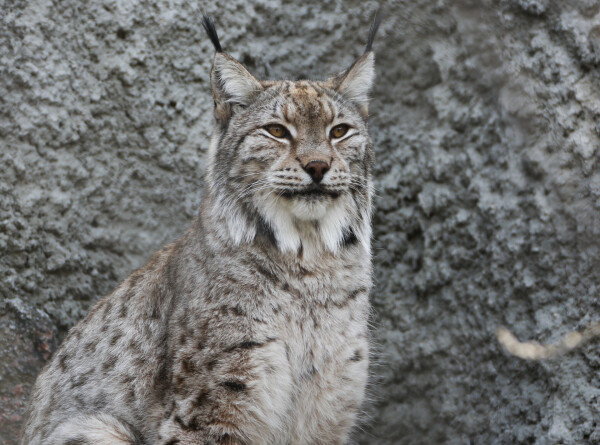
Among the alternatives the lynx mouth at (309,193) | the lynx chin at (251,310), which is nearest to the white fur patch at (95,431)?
the lynx chin at (251,310)

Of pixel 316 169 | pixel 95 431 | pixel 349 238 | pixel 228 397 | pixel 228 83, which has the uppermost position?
pixel 316 169

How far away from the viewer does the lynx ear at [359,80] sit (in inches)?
179

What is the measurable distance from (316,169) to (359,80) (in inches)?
35.8

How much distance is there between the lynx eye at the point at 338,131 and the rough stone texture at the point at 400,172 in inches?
48.7

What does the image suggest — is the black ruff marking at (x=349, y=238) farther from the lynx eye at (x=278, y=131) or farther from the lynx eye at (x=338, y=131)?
the lynx eye at (x=278, y=131)

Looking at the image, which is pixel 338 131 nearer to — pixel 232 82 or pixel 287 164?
pixel 287 164

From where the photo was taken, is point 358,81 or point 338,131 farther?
point 358,81

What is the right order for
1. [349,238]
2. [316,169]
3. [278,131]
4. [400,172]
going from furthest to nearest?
[400,172] < [349,238] < [278,131] < [316,169]

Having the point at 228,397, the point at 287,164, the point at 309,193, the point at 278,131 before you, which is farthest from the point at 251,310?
the point at 278,131

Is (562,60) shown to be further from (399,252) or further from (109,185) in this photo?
(109,185)

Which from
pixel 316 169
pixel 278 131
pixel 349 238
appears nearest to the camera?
pixel 316 169

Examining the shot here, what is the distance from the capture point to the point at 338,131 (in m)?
4.32

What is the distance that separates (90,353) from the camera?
4461 millimetres

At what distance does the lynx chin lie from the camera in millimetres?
3855
